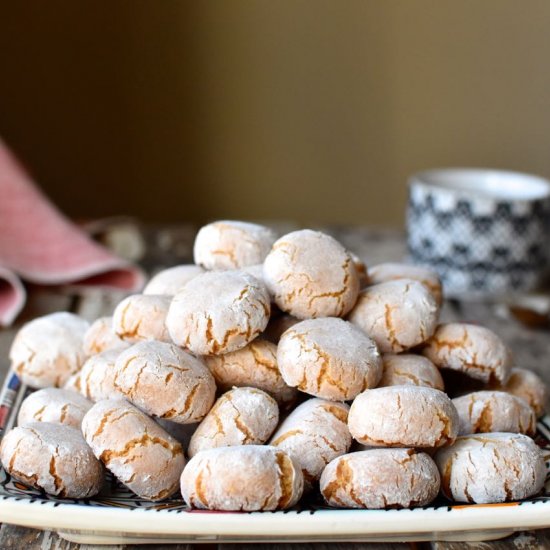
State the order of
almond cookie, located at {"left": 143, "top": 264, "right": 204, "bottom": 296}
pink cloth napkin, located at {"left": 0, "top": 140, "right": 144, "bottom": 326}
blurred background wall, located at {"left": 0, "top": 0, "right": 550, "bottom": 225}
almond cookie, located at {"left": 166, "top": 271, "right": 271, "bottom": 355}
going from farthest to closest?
blurred background wall, located at {"left": 0, "top": 0, "right": 550, "bottom": 225} → pink cloth napkin, located at {"left": 0, "top": 140, "right": 144, "bottom": 326} → almond cookie, located at {"left": 143, "top": 264, "right": 204, "bottom": 296} → almond cookie, located at {"left": 166, "top": 271, "right": 271, "bottom": 355}

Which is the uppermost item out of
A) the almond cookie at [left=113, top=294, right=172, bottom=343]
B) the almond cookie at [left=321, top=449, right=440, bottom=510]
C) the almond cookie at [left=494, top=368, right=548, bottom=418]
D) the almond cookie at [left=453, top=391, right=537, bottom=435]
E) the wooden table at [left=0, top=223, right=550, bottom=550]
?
the almond cookie at [left=113, top=294, right=172, bottom=343]

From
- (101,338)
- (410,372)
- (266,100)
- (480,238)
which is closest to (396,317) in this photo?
(410,372)

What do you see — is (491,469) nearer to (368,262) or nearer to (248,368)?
(248,368)

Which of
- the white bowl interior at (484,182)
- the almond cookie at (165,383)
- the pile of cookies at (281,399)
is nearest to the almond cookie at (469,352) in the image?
the pile of cookies at (281,399)

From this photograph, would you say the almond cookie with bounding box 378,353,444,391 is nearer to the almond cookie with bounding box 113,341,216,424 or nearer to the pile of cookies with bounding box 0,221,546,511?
the pile of cookies with bounding box 0,221,546,511

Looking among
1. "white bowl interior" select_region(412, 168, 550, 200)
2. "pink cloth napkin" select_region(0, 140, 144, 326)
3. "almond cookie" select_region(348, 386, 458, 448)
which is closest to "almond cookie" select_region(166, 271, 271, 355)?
"almond cookie" select_region(348, 386, 458, 448)

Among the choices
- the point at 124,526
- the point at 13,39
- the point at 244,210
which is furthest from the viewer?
the point at 244,210

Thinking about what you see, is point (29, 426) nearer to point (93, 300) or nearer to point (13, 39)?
point (93, 300)

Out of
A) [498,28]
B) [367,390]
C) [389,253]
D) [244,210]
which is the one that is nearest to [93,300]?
[389,253]
